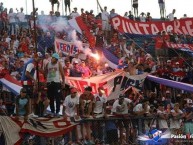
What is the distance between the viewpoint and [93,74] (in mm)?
21641

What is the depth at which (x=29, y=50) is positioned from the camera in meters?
24.1

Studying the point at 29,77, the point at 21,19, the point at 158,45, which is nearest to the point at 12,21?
the point at 21,19

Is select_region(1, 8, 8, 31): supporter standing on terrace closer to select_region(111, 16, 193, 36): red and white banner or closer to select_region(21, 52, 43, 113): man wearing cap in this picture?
select_region(111, 16, 193, 36): red and white banner

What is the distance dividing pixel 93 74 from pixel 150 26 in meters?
5.36

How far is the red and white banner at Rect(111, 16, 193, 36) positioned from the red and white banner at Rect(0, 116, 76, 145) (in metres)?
11.1

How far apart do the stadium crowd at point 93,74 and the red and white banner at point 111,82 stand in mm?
267

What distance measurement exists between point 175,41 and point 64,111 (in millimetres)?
12767

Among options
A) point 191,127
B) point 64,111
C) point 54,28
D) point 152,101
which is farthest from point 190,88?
point 54,28

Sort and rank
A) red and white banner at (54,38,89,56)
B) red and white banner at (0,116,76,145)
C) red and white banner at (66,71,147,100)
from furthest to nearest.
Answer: red and white banner at (54,38,89,56), red and white banner at (66,71,147,100), red and white banner at (0,116,76,145)

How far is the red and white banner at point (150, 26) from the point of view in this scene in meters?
25.4

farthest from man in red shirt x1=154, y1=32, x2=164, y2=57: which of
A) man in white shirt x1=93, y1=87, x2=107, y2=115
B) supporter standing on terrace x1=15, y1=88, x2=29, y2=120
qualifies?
supporter standing on terrace x1=15, y1=88, x2=29, y2=120

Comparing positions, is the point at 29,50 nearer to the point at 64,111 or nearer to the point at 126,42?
the point at 126,42

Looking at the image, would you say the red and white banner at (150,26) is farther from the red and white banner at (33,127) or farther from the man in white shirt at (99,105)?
the red and white banner at (33,127)

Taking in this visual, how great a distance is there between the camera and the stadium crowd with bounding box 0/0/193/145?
50.1 ft
